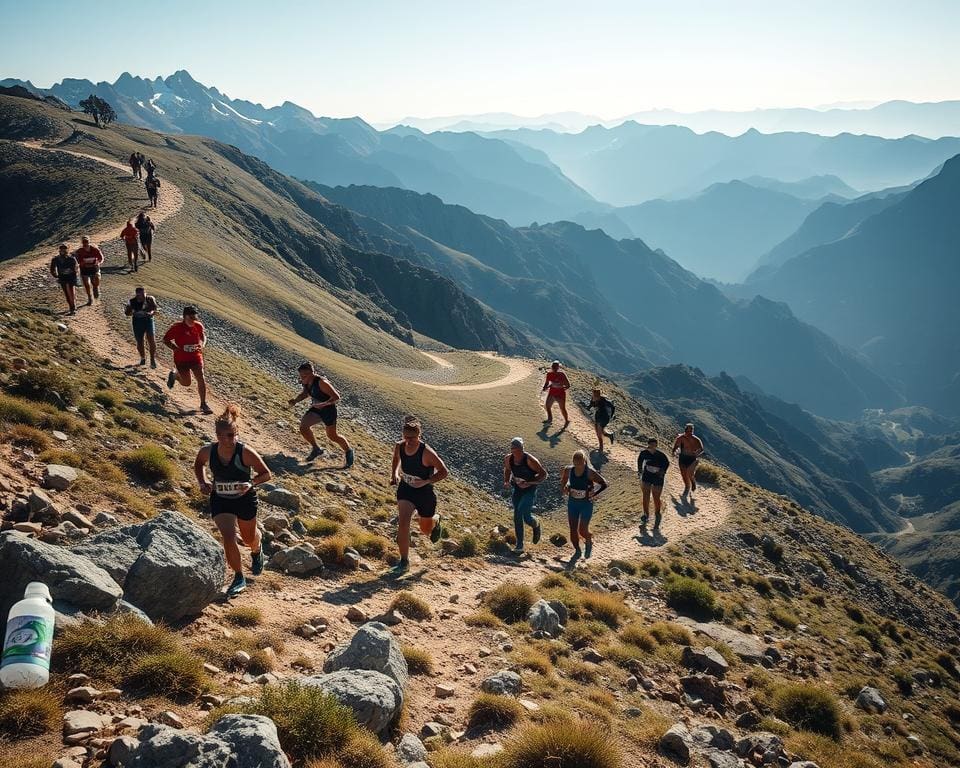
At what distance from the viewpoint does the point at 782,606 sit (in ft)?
57.9

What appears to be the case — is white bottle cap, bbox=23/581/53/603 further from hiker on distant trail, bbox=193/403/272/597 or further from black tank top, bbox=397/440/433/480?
black tank top, bbox=397/440/433/480

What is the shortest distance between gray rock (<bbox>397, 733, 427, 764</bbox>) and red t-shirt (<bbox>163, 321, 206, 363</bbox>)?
1395 cm

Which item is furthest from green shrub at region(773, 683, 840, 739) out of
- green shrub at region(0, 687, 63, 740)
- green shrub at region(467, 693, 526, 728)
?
green shrub at region(0, 687, 63, 740)

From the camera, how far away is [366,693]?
6555 mm

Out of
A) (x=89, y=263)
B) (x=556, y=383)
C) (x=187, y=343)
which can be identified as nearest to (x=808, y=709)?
(x=187, y=343)

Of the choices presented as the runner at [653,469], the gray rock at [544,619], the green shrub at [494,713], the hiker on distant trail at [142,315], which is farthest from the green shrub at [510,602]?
the hiker on distant trail at [142,315]

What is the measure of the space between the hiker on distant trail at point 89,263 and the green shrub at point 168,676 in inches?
880

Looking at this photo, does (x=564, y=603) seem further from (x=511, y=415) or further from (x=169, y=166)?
(x=169, y=166)

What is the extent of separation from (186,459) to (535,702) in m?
9.90

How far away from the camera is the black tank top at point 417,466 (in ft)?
36.8

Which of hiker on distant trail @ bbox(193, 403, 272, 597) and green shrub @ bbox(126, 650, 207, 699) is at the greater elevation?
→ hiker on distant trail @ bbox(193, 403, 272, 597)

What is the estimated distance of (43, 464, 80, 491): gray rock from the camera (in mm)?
9383

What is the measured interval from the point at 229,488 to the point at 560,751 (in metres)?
5.72

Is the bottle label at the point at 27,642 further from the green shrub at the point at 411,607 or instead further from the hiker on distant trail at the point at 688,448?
the hiker on distant trail at the point at 688,448
